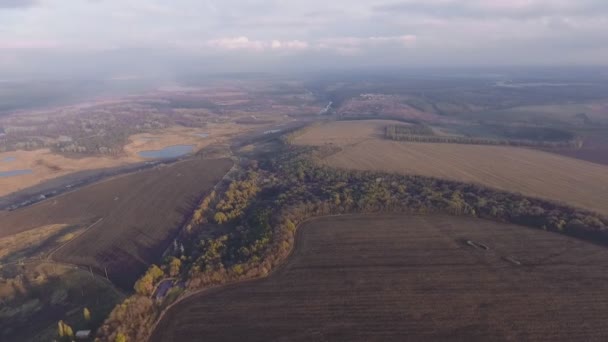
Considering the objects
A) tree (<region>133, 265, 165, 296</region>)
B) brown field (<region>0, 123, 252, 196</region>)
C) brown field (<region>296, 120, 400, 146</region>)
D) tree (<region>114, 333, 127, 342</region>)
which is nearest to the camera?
tree (<region>114, 333, 127, 342</region>)

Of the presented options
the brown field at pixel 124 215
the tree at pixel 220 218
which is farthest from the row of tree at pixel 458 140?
the tree at pixel 220 218

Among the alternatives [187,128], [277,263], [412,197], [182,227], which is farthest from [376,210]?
[187,128]

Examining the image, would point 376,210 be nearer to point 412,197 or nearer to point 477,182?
point 412,197

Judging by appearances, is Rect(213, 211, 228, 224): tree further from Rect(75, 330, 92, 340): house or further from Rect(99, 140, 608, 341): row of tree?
Rect(75, 330, 92, 340): house

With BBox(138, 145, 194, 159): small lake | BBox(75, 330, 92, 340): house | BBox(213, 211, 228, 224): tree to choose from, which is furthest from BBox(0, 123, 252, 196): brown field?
BBox(75, 330, 92, 340): house

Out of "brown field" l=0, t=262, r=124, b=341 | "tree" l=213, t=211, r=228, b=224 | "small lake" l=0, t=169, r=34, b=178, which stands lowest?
"brown field" l=0, t=262, r=124, b=341

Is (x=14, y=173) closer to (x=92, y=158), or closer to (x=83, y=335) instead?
(x=92, y=158)
